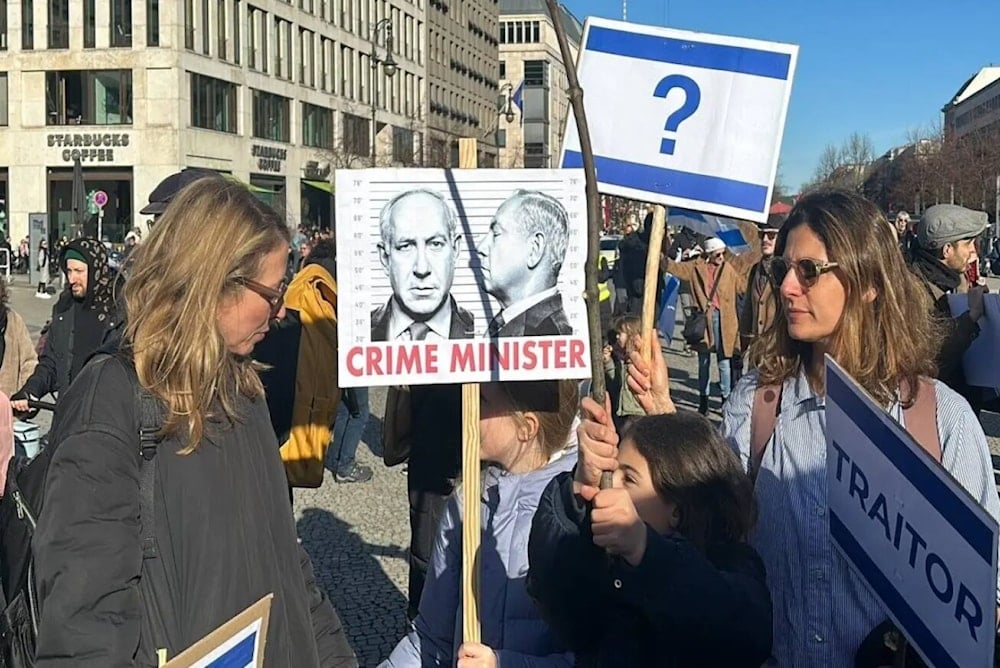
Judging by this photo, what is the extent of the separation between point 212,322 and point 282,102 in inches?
1760

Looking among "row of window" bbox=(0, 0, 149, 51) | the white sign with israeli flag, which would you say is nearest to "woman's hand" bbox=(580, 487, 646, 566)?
the white sign with israeli flag

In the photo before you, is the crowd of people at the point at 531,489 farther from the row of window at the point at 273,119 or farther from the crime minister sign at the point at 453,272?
the row of window at the point at 273,119

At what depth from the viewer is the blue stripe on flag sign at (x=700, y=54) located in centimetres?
260

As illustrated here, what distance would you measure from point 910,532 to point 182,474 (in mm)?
1304

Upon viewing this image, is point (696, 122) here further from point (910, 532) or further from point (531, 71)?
point (531, 71)

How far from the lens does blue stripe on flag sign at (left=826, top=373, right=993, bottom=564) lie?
4.88ft

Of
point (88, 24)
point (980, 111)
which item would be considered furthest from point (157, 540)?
point (980, 111)

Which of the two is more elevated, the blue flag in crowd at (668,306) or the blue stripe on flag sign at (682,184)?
the blue stripe on flag sign at (682,184)

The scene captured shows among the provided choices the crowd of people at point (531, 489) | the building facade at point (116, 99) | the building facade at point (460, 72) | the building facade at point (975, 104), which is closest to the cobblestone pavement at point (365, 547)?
the crowd of people at point (531, 489)

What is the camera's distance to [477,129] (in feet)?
252

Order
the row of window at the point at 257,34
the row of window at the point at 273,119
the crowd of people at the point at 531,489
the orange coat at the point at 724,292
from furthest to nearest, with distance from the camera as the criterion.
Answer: the row of window at the point at 273,119 < the row of window at the point at 257,34 < the orange coat at the point at 724,292 < the crowd of people at the point at 531,489

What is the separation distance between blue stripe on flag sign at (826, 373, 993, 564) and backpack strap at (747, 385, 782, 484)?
0.43 meters

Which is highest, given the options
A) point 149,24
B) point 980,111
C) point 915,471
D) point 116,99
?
point 980,111

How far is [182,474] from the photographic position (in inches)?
81.8
